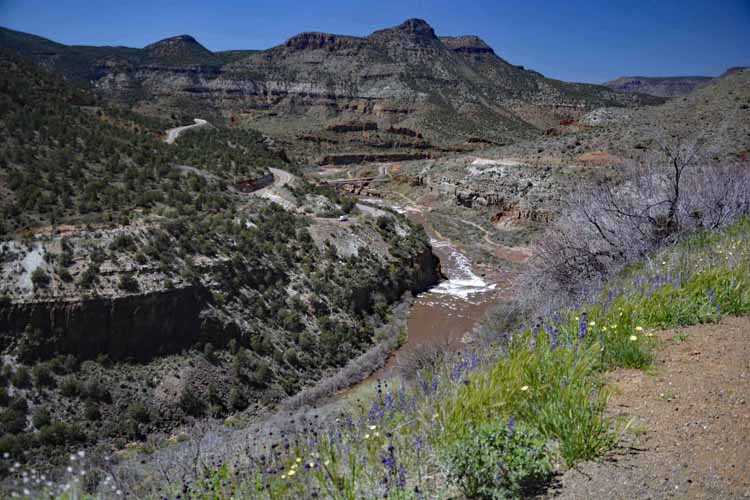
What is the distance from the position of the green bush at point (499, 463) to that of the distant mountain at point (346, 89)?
266 feet

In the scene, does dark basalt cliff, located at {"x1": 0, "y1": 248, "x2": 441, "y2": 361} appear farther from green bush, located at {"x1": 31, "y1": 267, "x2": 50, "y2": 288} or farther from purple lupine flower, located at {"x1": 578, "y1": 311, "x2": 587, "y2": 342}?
purple lupine flower, located at {"x1": 578, "y1": 311, "x2": 587, "y2": 342}

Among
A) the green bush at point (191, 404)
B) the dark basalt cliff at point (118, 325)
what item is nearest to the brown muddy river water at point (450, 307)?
the green bush at point (191, 404)

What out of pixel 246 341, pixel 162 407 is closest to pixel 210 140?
pixel 246 341

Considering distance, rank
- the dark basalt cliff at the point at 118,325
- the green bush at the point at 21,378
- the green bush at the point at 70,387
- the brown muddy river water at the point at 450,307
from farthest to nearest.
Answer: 1. the brown muddy river water at the point at 450,307
2. the dark basalt cliff at the point at 118,325
3. the green bush at the point at 70,387
4. the green bush at the point at 21,378

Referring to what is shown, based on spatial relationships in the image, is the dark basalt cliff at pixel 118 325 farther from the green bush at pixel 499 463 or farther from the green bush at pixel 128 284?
the green bush at pixel 499 463

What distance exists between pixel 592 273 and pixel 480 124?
96437 millimetres

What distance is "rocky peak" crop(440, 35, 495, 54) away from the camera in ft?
520

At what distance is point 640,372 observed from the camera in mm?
4801

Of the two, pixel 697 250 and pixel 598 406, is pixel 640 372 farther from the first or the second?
pixel 697 250

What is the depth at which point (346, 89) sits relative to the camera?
123875 millimetres

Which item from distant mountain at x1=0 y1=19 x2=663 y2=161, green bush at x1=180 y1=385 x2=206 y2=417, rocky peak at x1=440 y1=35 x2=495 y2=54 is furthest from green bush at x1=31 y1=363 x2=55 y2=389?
rocky peak at x1=440 y1=35 x2=495 y2=54

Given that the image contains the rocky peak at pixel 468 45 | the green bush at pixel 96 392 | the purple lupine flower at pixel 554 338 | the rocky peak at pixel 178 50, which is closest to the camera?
the purple lupine flower at pixel 554 338

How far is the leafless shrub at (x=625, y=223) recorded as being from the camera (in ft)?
33.1

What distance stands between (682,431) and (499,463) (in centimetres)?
147
